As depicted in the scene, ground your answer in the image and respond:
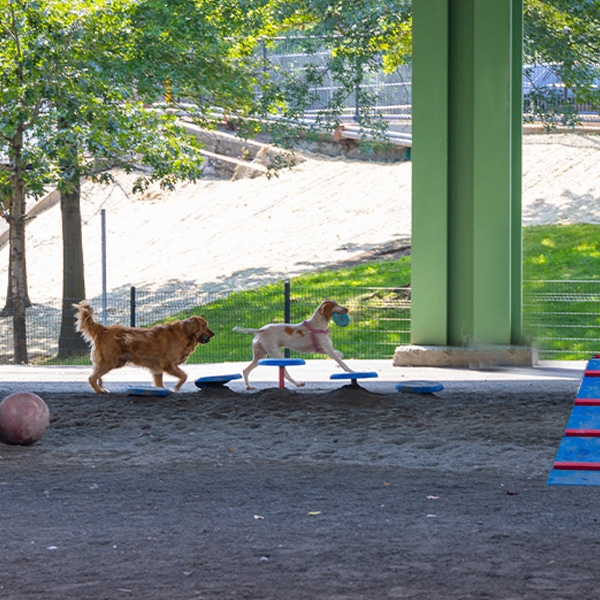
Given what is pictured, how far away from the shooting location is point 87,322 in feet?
43.3

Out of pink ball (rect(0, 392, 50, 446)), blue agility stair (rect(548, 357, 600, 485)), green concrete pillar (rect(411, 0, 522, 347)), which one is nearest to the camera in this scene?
blue agility stair (rect(548, 357, 600, 485))

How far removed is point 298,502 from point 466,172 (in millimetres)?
10128

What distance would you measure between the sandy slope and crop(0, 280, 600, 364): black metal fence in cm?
254

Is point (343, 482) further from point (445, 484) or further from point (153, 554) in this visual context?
point (153, 554)

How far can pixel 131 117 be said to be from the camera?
21672mm

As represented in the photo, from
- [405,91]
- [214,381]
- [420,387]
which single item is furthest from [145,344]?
[405,91]

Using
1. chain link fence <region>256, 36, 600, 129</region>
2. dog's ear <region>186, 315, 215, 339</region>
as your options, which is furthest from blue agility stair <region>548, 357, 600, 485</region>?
chain link fence <region>256, 36, 600, 129</region>

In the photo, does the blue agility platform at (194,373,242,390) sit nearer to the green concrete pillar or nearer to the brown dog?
the brown dog

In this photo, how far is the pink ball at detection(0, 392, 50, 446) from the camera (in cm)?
1064

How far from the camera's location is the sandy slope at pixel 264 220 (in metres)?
30.7

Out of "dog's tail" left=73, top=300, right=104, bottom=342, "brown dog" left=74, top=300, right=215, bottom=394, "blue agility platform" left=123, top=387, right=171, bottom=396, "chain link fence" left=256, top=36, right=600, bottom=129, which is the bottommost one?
"blue agility platform" left=123, top=387, right=171, bottom=396

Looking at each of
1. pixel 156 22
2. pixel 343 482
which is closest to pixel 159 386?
pixel 343 482

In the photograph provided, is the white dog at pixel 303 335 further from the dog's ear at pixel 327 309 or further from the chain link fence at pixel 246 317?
the chain link fence at pixel 246 317

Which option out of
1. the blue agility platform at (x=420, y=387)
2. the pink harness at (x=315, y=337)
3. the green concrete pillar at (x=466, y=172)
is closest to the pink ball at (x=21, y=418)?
the pink harness at (x=315, y=337)
